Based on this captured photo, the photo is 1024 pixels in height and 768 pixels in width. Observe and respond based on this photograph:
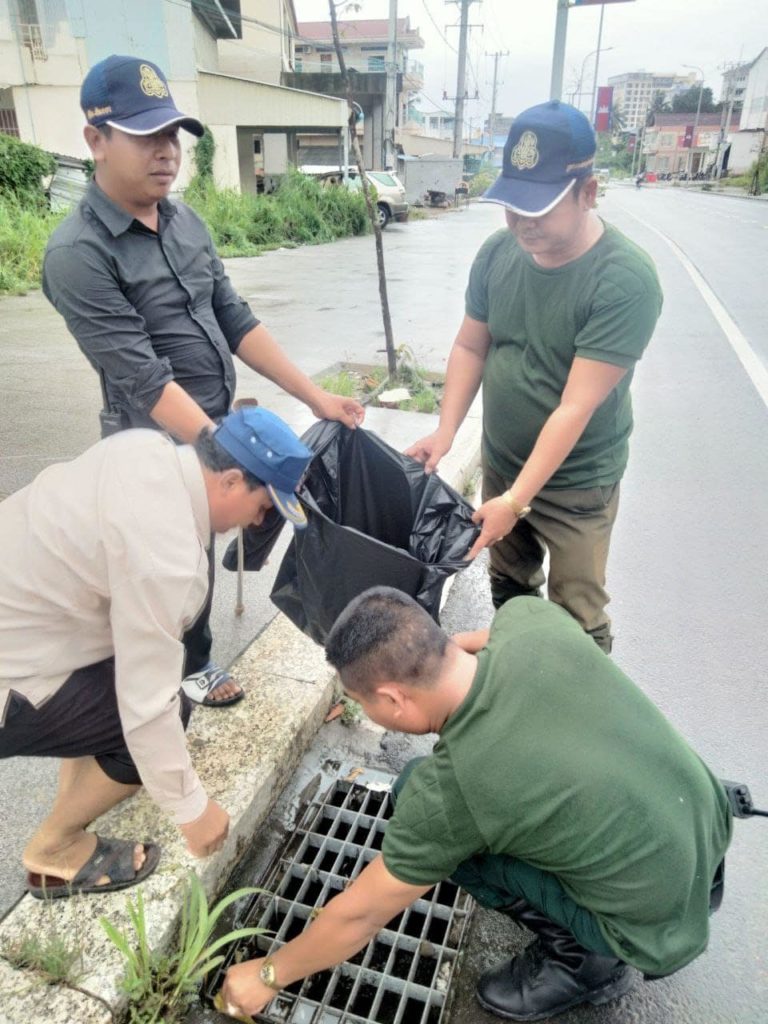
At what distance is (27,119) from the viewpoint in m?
17.4

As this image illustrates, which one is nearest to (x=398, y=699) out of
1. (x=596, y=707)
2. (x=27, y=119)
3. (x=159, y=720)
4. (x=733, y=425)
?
(x=596, y=707)

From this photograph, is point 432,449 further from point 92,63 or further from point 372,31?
point 372,31

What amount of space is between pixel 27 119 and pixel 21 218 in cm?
821

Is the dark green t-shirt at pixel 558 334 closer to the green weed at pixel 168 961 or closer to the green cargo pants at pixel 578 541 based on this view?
the green cargo pants at pixel 578 541

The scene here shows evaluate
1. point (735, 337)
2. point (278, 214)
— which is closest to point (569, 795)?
point (735, 337)

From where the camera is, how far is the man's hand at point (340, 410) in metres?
2.46

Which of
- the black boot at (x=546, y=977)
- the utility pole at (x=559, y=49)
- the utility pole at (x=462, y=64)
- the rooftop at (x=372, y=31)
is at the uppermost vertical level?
the rooftop at (x=372, y=31)

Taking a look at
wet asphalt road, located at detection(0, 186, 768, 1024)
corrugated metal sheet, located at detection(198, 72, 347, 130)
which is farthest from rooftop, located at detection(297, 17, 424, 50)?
wet asphalt road, located at detection(0, 186, 768, 1024)

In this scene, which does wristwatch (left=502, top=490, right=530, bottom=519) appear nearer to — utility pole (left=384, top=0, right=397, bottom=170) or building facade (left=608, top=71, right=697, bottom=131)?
utility pole (left=384, top=0, right=397, bottom=170)

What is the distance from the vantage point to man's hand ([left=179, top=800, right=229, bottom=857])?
1683mm

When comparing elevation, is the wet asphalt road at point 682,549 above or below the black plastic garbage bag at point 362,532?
below

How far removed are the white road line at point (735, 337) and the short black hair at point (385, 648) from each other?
Answer: 567 centimetres

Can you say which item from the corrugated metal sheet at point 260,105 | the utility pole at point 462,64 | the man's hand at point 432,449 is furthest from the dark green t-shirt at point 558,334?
the utility pole at point 462,64

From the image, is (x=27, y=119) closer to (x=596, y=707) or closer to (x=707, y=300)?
(x=707, y=300)
